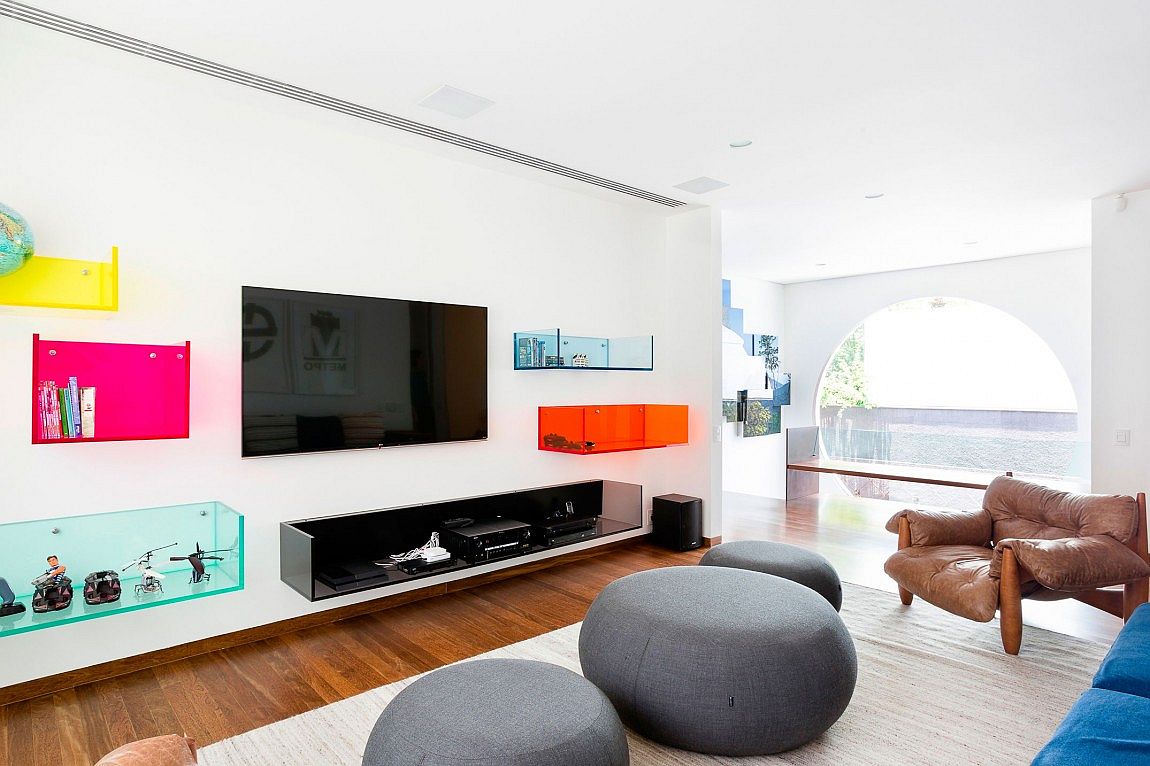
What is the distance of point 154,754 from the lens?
3.76 ft

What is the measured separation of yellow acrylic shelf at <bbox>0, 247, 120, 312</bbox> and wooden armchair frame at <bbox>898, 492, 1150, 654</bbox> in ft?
13.8

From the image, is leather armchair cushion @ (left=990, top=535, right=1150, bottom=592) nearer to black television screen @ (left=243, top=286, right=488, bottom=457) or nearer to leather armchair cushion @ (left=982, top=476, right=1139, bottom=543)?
leather armchair cushion @ (left=982, top=476, right=1139, bottom=543)

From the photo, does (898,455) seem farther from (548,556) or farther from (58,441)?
(58,441)

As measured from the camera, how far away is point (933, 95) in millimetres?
3193

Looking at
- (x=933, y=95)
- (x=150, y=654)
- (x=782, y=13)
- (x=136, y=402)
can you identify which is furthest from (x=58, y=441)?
(x=933, y=95)

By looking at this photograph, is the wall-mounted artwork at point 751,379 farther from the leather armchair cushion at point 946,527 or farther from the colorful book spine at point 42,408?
the colorful book spine at point 42,408

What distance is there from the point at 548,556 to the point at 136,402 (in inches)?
110

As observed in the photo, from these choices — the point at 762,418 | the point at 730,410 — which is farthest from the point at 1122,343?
the point at 762,418

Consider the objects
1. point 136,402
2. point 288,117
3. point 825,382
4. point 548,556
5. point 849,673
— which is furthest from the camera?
point 825,382

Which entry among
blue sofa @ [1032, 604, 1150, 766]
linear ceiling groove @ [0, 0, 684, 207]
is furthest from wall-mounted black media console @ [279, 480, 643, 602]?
blue sofa @ [1032, 604, 1150, 766]

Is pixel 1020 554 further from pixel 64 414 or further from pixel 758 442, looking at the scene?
pixel 758 442

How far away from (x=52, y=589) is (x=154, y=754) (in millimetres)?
2043

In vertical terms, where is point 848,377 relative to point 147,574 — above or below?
above

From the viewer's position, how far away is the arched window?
270 inches
